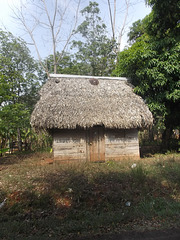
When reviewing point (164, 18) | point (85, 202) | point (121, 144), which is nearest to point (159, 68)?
point (164, 18)

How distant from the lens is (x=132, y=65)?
845cm

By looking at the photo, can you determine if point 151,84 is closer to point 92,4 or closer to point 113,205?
point 113,205

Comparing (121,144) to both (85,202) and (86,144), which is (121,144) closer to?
(86,144)

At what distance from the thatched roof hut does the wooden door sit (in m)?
0.31

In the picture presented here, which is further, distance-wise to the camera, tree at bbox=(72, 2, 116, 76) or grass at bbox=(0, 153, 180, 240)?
tree at bbox=(72, 2, 116, 76)

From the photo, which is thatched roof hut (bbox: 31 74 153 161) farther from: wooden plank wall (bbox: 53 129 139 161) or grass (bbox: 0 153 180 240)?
grass (bbox: 0 153 180 240)

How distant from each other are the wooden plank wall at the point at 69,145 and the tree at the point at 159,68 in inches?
155

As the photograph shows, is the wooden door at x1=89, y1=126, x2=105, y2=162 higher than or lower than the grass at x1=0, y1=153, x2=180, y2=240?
higher

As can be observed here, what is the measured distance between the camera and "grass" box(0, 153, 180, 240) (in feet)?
9.09

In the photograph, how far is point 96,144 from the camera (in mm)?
7316

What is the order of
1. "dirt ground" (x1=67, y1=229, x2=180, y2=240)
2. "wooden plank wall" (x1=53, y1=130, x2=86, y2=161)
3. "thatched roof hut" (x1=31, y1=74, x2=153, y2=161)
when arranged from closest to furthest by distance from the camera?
"dirt ground" (x1=67, y1=229, x2=180, y2=240) → "thatched roof hut" (x1=31, y1=74, x2=153, y2=161) → "wooden plank wall" (x1=53, y1=130, x2=86, y2=161)

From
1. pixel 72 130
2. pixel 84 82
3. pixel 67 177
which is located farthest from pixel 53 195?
pixel 84 82

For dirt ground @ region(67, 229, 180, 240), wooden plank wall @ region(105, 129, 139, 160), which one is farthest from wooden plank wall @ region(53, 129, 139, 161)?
dirt ground @ region(67, 229, 180, 240)

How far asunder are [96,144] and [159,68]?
474 centimetres
